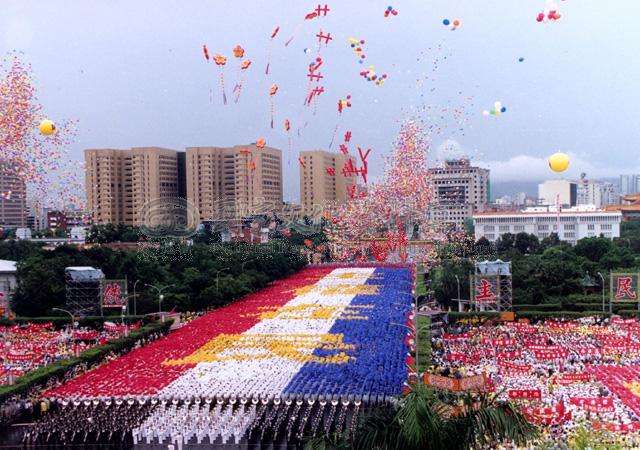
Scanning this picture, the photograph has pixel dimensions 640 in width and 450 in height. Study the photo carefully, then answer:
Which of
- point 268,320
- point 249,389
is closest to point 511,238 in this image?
point 268,320

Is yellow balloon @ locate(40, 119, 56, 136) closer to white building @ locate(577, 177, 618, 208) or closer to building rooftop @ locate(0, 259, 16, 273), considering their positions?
building rooftop @ locate(0, 259, 16, 273)

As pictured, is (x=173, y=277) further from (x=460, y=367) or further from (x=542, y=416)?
(x=542, y=416)

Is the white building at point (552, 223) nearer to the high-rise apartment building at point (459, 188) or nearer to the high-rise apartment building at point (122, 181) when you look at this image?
the high-rise apartment building at point (459, 188)

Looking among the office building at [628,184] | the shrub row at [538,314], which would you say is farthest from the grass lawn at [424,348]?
the office building at [628,184]

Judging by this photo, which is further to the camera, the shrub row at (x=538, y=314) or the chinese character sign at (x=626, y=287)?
the shrub row at (x=538, y=314)

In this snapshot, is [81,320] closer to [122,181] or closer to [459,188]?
[122,181]

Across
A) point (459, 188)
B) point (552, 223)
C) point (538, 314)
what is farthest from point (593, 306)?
point (459, 188)

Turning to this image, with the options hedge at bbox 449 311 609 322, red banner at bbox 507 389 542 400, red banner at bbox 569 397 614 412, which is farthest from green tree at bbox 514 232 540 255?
red banner at bbox 507 389 542 400
